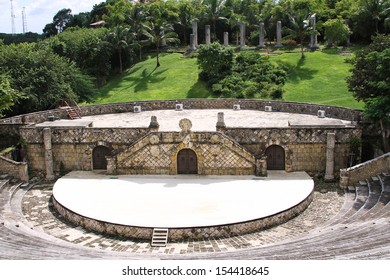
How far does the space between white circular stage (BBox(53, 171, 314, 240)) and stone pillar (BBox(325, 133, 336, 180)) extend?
1516 millimetres

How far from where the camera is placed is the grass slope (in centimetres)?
5625

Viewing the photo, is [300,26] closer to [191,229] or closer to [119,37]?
[119,37]

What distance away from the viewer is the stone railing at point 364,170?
27312 millimetres

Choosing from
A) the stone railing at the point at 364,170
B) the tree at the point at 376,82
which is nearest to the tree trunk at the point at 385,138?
the tree at the point at 376,82

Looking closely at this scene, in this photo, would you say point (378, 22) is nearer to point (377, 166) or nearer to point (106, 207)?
point (377, 166)

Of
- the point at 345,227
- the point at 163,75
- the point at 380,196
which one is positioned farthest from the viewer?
the point at 163,75

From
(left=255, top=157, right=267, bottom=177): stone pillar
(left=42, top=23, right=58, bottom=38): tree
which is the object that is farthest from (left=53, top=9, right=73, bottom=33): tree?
(left=255, top=157, right=267, bottom=177): stone pillar

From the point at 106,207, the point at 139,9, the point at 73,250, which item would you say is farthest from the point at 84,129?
the point at 139,9

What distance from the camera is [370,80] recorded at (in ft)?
104

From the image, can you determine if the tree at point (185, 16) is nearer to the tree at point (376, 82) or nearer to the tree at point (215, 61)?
the tree at point (215, 61)

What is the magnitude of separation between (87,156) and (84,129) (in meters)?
1.79

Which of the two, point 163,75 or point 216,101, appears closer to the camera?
point 216,101

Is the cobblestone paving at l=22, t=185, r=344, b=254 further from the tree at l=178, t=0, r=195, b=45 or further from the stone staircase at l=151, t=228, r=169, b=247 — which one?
the tree at l=178, t=0, r=195, b=45

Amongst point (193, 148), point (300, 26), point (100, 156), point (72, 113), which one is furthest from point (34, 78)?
point (300, 26)
